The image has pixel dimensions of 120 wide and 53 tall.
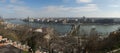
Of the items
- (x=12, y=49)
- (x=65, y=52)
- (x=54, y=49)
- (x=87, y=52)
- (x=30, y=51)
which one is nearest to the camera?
(x=12, y=49)

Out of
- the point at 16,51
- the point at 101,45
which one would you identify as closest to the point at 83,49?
the point at 101,45

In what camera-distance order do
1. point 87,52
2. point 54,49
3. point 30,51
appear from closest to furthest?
point 30,51, point 87,52, point 54,49

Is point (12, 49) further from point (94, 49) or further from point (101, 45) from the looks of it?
point (101, 45)

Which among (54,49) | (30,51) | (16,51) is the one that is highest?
(16,51)

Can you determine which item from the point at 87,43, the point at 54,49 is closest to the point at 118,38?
the point at 87,43

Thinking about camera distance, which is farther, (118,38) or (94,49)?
(118,38)

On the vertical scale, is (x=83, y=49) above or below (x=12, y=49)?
below

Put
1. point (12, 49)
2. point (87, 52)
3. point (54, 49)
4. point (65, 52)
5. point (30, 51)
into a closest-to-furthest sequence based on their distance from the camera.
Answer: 1. point (12, 49)
2. point (30, 51)
3. point (87, 52)
4. point (65, 52)
5. point (54, 49)

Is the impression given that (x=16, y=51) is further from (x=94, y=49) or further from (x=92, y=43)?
(x=92, y=43)

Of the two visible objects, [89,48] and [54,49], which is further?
[54,49]
